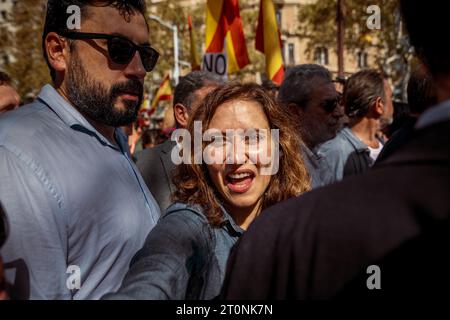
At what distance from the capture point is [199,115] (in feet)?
8.64

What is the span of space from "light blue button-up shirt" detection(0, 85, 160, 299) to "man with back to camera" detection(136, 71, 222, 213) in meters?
1.33

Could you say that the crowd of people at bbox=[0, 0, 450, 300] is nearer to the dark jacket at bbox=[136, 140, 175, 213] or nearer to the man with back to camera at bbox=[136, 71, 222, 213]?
the man with back to camera at bbox=[136, 71, 222, 213]

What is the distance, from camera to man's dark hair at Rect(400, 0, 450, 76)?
116 cm

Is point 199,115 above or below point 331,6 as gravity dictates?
below

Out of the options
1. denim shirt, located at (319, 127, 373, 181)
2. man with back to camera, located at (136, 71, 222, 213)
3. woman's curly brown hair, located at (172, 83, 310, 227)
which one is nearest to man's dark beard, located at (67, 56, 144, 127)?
woman's curly brown hair, located at (172, 83, 310, 227)

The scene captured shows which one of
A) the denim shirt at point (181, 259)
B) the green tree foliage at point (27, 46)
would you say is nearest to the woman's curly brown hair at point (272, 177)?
the denim shirt at point (181, 259)

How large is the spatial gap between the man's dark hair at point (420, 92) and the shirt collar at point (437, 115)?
2518mm

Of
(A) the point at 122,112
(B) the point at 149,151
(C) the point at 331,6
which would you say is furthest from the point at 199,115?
(C) the point at 331,6

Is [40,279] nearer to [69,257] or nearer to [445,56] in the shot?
[69,257]

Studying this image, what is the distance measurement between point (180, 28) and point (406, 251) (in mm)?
26866

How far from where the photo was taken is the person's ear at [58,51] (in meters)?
2.56

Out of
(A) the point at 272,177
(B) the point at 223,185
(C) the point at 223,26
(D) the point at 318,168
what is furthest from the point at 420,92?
(C) the point at 223,26

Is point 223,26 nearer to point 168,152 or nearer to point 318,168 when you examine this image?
point 168,152

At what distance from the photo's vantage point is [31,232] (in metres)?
Answer: 1.96
